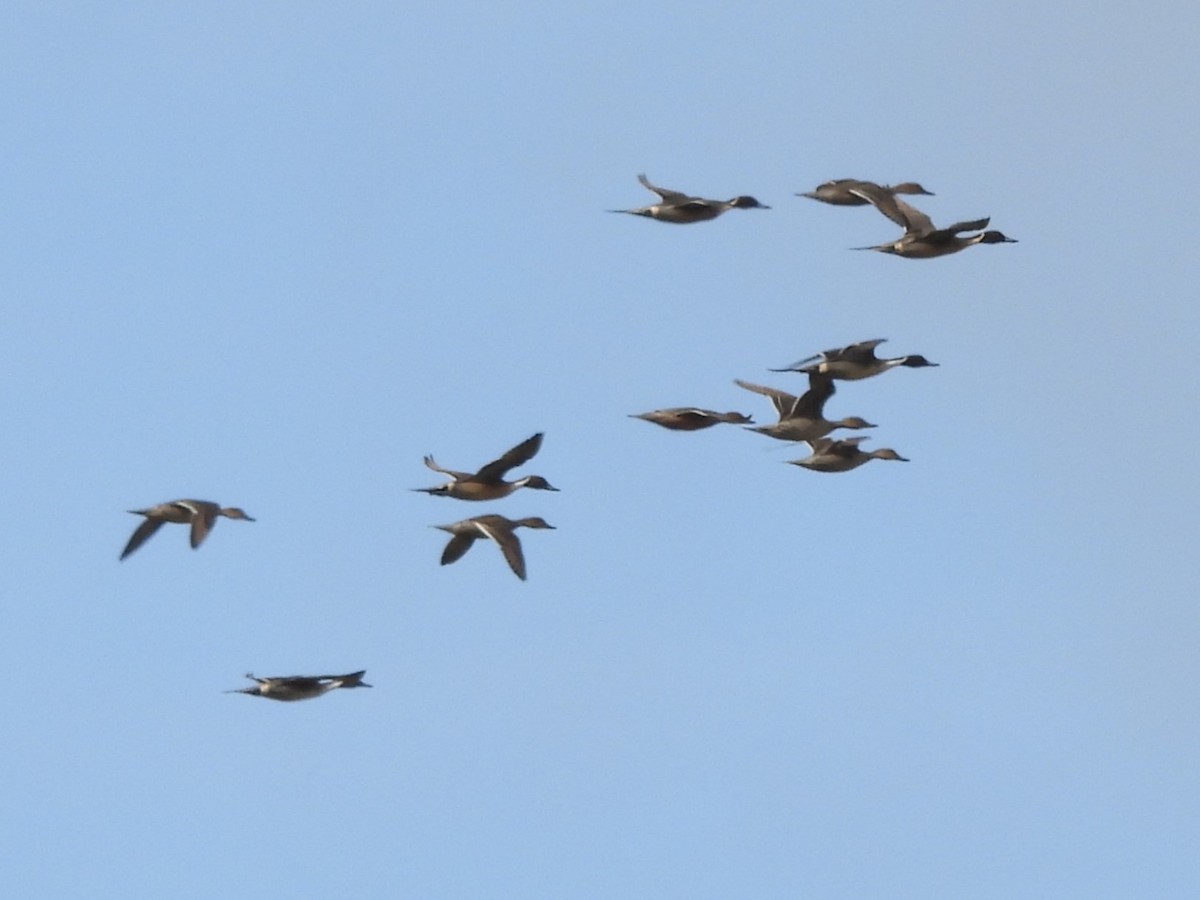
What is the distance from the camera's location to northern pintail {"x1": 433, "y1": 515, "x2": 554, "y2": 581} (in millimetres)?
35844

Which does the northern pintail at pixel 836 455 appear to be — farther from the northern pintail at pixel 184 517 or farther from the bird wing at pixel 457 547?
the northern pintail at pixel 184 517

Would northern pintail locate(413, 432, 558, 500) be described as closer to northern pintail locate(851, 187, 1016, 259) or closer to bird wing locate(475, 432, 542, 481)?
bird wing locate(475, 432, 542, 481)

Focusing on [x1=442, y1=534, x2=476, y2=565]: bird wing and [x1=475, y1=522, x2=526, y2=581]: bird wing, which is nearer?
[x1=475, y1=522, x2=526, y2=581]: bird wing

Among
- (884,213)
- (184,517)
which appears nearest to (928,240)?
(884,213)

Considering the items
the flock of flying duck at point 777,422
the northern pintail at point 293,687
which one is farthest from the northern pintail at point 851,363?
the northern pintail at point 293,687

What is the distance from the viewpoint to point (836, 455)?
37.2 meters

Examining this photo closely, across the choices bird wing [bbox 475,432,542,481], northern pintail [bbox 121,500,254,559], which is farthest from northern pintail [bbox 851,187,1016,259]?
northern pintail [bbox 121,500,254,559]

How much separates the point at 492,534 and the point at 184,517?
16.6 feet

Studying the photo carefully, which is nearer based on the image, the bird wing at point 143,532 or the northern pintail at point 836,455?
the northern pintail at point 836,455

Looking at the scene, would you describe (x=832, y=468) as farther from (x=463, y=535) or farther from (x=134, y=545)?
(x=134, y=545)

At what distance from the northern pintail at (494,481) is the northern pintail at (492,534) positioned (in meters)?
0.54

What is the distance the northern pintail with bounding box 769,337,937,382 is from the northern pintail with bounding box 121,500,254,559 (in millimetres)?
8928

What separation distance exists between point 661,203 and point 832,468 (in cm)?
469

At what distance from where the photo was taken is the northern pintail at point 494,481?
3525 cm
